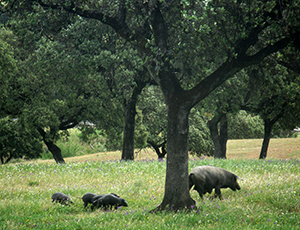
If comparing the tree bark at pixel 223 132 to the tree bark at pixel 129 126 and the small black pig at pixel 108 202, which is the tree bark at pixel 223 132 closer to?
the tree bark at pixel 129 126

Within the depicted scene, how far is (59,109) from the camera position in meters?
27.3

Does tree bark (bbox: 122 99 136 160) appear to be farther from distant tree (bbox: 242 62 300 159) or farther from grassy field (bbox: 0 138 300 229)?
distant tree (bbox: 242 62 300 159)

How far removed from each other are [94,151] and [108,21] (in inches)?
1955

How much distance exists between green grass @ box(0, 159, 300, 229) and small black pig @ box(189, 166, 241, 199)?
42 cm

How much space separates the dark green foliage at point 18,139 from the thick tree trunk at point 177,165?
19338 mm

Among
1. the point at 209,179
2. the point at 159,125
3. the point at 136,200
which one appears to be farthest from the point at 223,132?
the point at 136,200

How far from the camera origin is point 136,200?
11.2m

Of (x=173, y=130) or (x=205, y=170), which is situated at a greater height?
(x=173, y=130)

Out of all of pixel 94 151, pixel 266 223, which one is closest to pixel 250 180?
pixel 266 223

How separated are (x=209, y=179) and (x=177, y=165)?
204cm

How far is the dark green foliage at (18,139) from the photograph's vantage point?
27.8m

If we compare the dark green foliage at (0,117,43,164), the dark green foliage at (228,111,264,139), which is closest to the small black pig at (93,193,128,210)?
the dark green foliage at (0,117,43,164)

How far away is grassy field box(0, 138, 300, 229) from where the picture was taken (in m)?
8.30

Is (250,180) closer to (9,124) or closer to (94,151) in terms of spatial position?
(9,124)
